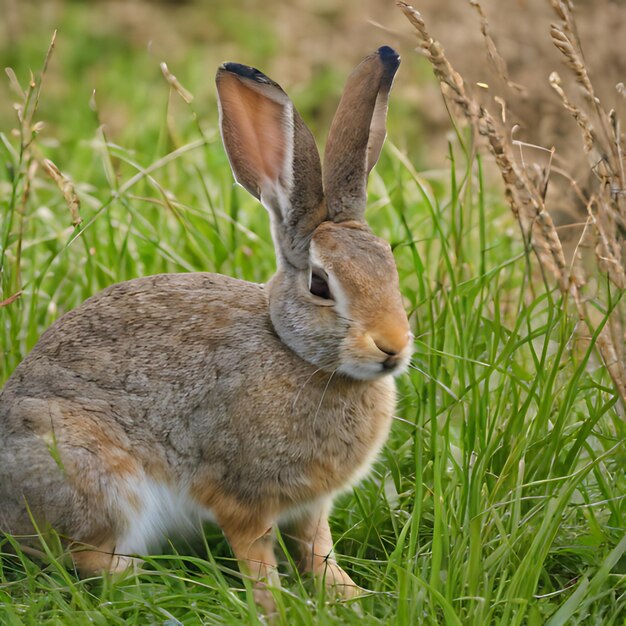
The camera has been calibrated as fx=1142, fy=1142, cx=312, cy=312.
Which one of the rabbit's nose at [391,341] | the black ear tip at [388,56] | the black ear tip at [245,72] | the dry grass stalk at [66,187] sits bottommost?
the dry grass stalk at [66,187]

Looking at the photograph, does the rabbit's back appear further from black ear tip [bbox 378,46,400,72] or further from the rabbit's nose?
black ear tip [bbox 378,46,400,72]

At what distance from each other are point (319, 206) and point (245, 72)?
1.66 ft

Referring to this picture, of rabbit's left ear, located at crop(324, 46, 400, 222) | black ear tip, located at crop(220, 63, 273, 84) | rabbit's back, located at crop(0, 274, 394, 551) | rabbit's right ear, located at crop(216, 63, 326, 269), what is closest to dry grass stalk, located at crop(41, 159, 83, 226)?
rabbit's back, located at crop(0, 274, 394, 551)

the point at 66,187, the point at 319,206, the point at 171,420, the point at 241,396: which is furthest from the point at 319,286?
the point at 66,187

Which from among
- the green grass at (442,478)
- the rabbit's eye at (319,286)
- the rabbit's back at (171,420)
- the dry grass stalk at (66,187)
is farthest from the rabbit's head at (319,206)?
the dry grass stalk at (66,187)

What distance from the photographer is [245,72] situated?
12.4 feet

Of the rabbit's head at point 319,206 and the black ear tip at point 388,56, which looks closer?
the rabbit's head at point 319,206

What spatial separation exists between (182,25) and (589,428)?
6.91 meters

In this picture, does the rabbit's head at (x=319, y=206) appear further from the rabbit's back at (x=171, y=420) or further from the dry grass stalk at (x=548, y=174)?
the dry grass stalk at (x=548, y=174)

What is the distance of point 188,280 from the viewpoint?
4.14m

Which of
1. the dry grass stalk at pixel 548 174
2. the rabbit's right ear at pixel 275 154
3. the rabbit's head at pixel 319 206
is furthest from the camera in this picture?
the rabbit's right ear at pixel 275 154

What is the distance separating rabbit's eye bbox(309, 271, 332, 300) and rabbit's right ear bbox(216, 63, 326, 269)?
11cm

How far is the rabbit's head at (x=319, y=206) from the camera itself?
3.59 meters

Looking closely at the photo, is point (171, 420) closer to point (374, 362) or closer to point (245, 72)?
point (374, 362)
